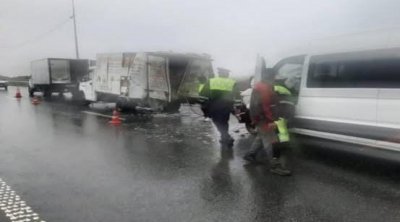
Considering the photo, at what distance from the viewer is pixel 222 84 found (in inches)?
325

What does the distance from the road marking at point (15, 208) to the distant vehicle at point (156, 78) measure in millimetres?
8767

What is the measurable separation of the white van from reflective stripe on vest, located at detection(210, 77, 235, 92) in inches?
42.1

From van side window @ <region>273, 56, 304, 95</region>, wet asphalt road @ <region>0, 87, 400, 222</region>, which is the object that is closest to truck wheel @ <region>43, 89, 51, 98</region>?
wet asphalt road @ <region>0, 87, 400, 222</region>

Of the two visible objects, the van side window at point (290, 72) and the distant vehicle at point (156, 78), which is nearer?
the van side window at point (290, 72)

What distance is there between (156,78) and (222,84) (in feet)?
20.4

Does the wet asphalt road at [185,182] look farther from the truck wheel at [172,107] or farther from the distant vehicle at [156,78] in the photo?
the truck wheel at [172,107]

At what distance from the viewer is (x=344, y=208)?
487cm

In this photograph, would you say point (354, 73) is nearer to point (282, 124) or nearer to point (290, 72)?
point (282, 124)

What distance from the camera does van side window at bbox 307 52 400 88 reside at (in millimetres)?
6332

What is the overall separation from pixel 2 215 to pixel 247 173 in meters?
3.29

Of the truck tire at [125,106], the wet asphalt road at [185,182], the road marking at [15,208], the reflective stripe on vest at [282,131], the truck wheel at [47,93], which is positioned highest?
the reflective stripe on vest at [282,131]

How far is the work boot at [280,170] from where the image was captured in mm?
6291

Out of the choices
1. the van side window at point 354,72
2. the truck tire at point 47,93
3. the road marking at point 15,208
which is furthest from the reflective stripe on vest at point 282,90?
the truck tire at point 47,93

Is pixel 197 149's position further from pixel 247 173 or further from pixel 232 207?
pixel 232 207
